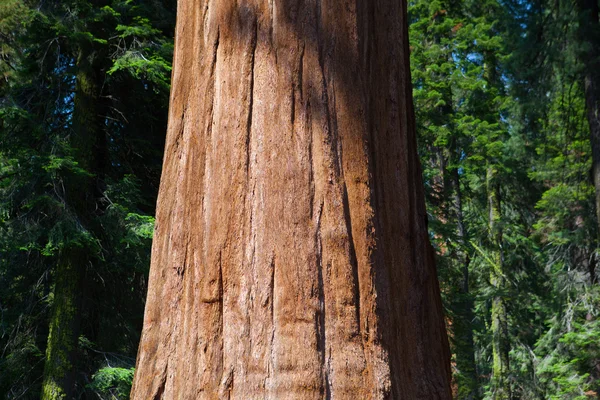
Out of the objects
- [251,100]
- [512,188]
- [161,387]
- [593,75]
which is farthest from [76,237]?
[512,188]

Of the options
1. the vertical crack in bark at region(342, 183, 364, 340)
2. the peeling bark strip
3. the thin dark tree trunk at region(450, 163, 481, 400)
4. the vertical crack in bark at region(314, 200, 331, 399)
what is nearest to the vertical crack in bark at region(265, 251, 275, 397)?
the peeling bark strip

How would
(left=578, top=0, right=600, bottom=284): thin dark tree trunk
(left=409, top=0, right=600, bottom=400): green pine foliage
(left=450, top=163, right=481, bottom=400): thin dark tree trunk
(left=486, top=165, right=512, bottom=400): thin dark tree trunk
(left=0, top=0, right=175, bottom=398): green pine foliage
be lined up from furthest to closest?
(left=486, top=165, right=512, bottom=400): thin dark tree trunk, (left=450, top=163, right=481, bottom=400): thin dark tree trunk, (left=409, top=0, right=600, bottom=400): green pine foliage, (left=578, top=0, right=600, bottom=284): thin dark tree trunk, (left=0, top=0, right=175, bottom=398): green pine foliage

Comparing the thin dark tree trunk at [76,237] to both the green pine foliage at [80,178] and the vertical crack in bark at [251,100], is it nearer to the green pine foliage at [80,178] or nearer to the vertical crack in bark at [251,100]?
the green pine foliage at [80,178]

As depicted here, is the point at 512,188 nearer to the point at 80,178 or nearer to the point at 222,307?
the point at 80,178

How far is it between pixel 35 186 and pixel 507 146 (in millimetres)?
16201

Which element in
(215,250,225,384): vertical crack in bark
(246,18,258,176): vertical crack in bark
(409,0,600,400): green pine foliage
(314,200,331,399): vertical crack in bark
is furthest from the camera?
(409,0,600,400): green pine foliage

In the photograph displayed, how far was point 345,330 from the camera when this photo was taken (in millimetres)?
2541

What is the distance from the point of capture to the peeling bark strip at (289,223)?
2.54 metres

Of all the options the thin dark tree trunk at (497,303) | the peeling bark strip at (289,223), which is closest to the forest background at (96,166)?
the thin dark tree trunk at (497,303)

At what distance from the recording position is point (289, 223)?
8.54ft

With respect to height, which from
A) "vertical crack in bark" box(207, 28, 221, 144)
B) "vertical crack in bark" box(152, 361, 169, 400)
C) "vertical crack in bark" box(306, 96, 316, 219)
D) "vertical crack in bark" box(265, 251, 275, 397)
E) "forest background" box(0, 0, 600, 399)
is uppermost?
"forest background" box(0, 0, 600, 399)

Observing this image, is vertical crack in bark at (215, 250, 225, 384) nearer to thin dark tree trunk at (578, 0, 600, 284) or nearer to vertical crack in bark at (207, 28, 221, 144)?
vertical crack in bark at (207, 28, 221, 144)

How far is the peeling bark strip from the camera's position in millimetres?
2537

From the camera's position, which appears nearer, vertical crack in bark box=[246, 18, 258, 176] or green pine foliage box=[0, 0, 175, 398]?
vertical crack in bark box=[246, 18, 258, 176]
